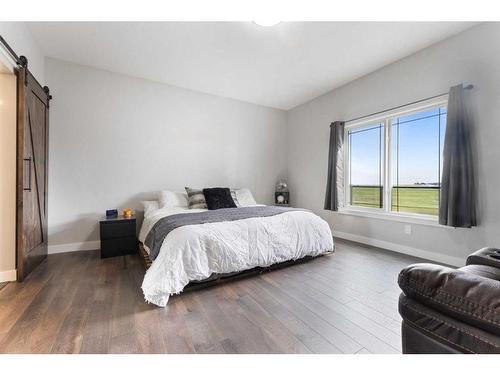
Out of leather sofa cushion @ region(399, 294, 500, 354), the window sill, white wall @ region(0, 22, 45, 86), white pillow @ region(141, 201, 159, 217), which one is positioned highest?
white wall @ region(0, 22, 45, 86)

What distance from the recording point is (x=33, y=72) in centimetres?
266

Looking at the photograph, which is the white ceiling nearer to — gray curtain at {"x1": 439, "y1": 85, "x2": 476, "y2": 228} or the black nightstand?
gray curtain at {"x1": 439, "y1": 85, "x2": 476, "y2": 228}

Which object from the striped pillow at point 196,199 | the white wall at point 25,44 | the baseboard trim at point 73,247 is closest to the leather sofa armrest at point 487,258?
the striped pillow at point 196,199

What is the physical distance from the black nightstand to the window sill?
11.0 ft

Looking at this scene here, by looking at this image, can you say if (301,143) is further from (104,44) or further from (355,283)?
(104,44)

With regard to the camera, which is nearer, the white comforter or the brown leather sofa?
the brown leather sofa

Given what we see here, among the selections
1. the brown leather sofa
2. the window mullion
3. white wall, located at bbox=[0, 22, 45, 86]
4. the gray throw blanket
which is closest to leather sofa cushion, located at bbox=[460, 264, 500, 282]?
the brown leather sofa

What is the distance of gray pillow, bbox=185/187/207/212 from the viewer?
3.47 m

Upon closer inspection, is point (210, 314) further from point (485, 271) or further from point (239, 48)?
point (239, 48)

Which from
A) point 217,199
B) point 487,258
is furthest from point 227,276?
point 487,258

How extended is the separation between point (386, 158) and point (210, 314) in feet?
10.6

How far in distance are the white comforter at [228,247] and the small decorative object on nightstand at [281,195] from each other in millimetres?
1914

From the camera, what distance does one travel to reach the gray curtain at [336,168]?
3.85 meters
